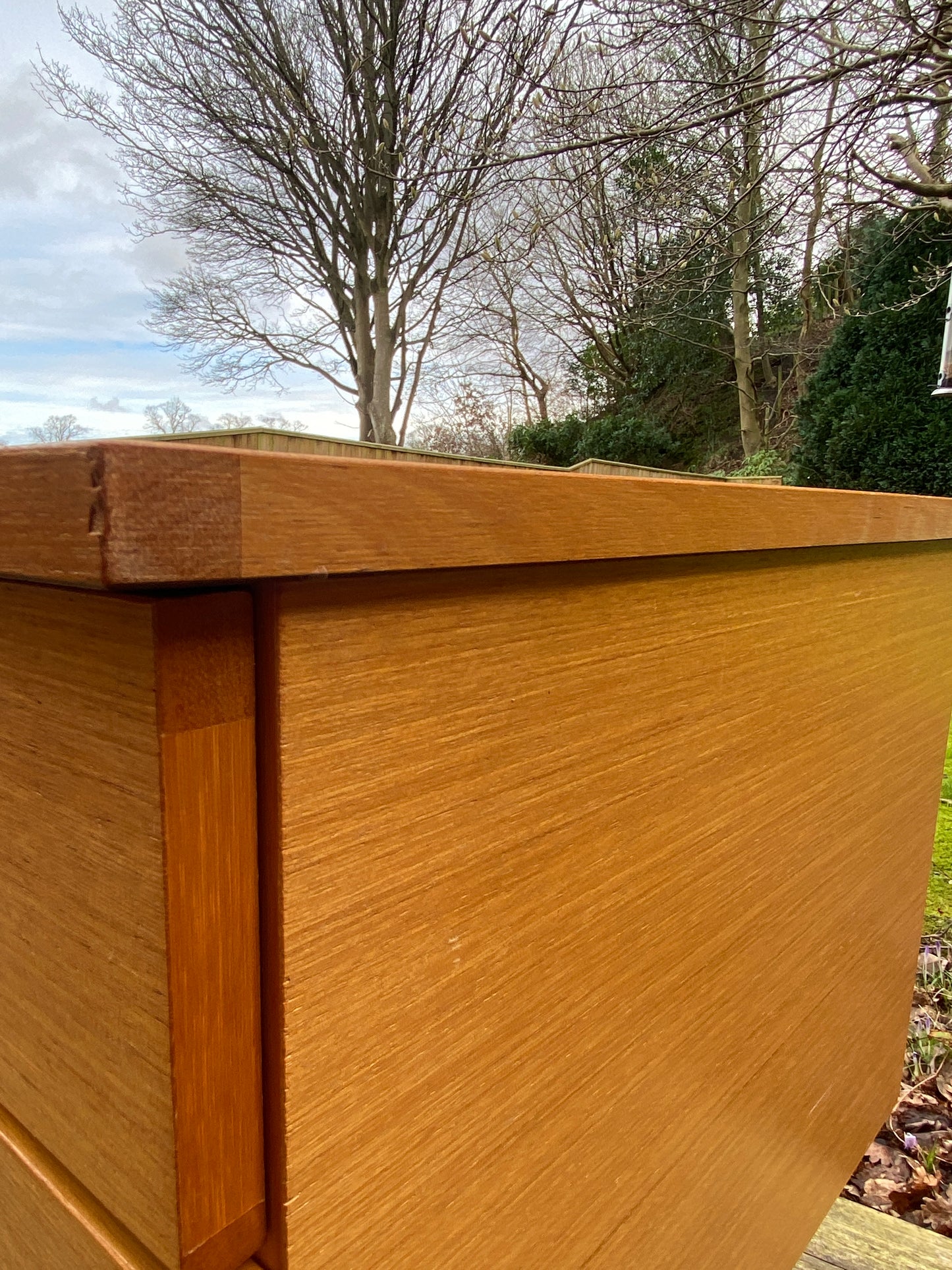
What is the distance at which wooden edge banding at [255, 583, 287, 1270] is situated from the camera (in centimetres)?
30

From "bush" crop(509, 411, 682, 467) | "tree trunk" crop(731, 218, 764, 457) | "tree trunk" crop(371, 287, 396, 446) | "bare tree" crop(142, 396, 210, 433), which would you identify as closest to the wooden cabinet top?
"bare tree" crop(142, 396, 210, 433)

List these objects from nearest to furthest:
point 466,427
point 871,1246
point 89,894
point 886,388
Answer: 1. point 89,894
2. point 871,1246
3. point 886,388
4. point 466,427

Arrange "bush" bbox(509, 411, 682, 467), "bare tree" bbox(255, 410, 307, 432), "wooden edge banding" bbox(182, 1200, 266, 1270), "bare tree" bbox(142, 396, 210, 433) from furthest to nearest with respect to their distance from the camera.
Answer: "bush" bbox(509, 411, 682, 467)
"bare tree" bbox(255, 410, 307, 432)
"bare tree" bbox(142, 396, 210, 433)
"wooden edge banding" bbox(182, 1200, 266, 1270)

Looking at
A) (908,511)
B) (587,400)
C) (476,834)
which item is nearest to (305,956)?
(476,834)

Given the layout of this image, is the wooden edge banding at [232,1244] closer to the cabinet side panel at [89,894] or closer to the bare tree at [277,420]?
the cabinet side panel at [89,894]

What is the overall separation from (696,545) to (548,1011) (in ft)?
1.12

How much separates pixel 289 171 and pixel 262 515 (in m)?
9.73

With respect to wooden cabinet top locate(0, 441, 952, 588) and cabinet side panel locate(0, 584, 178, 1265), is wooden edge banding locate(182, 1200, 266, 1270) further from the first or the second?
wooden cabinet top locate(0, 441, 952, 588)

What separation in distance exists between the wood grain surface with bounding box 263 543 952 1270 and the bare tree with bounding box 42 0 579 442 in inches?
247

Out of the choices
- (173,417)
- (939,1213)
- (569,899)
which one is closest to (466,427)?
(173,417)

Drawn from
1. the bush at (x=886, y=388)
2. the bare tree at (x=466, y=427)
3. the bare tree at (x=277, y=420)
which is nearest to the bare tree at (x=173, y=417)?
the bare tree at (x=277, y=420)

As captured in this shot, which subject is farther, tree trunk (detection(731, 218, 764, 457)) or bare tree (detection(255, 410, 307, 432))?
tree trunk (detection(731, 218, 764, 457))

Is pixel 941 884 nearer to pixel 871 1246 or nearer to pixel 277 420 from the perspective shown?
pixel 871 1246

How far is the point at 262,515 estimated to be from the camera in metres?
0.26
